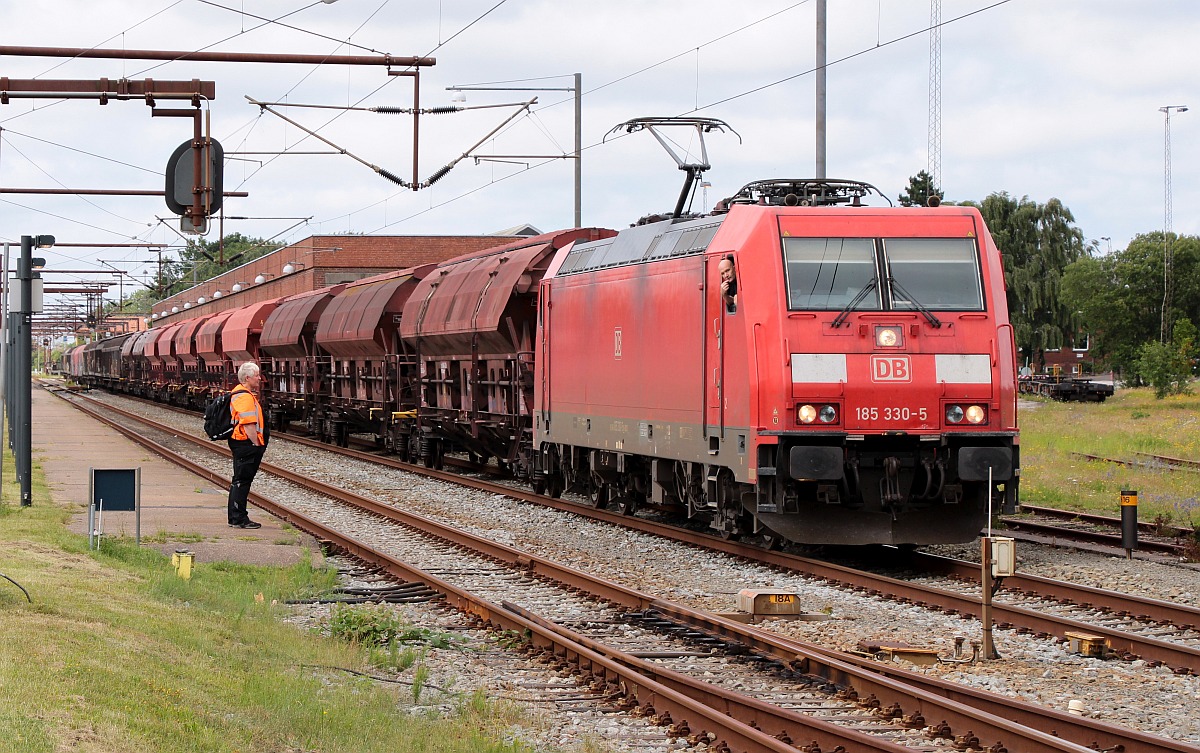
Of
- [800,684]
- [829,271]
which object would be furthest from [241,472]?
[800,684]

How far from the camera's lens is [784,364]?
12.9m

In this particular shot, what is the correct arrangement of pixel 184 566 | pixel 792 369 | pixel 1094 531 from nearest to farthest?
pixel 184 566
pixel 792 369
pixel 1094 531

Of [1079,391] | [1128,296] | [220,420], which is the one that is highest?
[1128,296]

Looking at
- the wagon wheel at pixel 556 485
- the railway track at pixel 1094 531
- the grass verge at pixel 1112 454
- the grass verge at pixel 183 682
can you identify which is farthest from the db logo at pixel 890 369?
the wagon wheel at pixel 556 485

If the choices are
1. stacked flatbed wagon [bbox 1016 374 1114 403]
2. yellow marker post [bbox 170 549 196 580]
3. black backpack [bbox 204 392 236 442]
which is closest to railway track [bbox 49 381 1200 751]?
yellow marker post [bbox 170 549 196 580]

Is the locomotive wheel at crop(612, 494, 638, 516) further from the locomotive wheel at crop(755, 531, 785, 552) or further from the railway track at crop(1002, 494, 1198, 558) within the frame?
the railway track at crop(1002, 494, 1198, 558)

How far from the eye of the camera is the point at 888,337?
13.2m

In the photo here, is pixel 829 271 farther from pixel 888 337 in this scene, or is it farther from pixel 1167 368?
pixel 1167 368

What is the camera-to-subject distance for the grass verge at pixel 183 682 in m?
6.33

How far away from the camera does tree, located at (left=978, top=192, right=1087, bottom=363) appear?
3125 inches

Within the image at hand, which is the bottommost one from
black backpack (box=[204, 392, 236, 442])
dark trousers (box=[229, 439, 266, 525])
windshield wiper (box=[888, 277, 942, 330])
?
dark trousers (box=[229, 439, 266, 525])

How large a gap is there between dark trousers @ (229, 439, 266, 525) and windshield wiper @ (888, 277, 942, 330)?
7.41 metres

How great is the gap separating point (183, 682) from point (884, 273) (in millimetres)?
8045

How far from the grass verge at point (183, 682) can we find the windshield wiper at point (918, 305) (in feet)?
20.7
